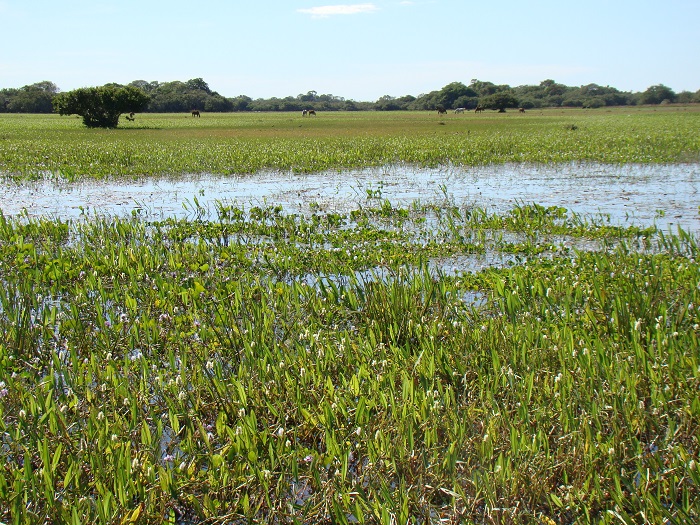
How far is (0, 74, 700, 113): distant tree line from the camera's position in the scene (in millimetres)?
107125

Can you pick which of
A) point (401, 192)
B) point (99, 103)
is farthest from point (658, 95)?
point (401, 192)

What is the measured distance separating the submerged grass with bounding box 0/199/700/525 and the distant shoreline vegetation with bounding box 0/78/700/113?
103354 millimetres

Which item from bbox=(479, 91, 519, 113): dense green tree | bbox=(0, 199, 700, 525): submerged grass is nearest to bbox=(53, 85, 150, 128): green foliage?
bbox=(0, 199, 700, 525): submerged grass

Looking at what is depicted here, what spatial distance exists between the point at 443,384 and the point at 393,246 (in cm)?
453

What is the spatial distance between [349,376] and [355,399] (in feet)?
1.52

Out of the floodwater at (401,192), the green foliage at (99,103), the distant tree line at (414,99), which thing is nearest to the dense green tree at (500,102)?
the distant tree line at (414,99)

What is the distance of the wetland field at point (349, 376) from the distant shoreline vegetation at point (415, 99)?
10108 cm

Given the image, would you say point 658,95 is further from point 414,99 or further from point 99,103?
point 99,103

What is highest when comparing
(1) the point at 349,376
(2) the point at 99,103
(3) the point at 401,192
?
(2) the point at 99,103

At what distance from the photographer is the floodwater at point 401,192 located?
12.4 m

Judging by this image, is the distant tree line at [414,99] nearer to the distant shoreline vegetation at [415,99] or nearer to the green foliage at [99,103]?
the distant shoreline vegetation at [415,99]

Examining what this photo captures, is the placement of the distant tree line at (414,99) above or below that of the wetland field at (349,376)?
above

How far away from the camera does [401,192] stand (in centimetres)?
1485

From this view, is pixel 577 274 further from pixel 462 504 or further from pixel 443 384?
pixel 462 504
